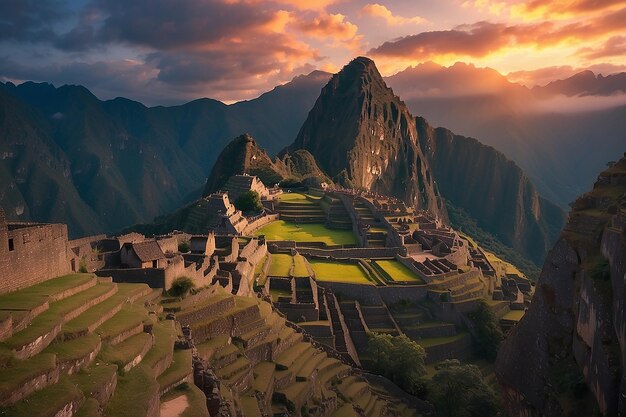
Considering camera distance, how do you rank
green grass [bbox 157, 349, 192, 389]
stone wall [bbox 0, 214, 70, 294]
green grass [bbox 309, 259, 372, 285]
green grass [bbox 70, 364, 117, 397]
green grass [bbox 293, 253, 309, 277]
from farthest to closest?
green grass [bbox 309, 259, 372, 285] → green grass [bbox 293, 253, 309, 277] → stone wall [bbox 0, 214, 70, 294] → green grass [bbox 157, 349, 192, 389] → green grass [bbox 70, 364, 117, 397]

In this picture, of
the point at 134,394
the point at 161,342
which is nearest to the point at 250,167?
the point at 161,342

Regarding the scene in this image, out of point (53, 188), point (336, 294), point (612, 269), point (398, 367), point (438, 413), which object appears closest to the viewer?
point (612, 269)

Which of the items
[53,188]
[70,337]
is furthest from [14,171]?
[70,337]

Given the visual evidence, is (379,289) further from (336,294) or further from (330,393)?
(330,393)

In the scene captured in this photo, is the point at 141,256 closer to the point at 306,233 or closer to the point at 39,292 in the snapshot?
the point at 39,292

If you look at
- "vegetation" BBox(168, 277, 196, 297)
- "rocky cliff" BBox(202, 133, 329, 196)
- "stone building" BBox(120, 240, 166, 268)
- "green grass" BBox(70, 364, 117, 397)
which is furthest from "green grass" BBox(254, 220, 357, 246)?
"green grass" BBox(70, 364, 117, 397)

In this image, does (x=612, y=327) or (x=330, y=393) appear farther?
(x=330, y=393)

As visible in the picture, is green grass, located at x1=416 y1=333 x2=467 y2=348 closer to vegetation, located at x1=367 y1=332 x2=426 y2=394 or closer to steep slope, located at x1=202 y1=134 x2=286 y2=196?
vegetation, located at x1=367 y1=332 x2=426 y2=394
